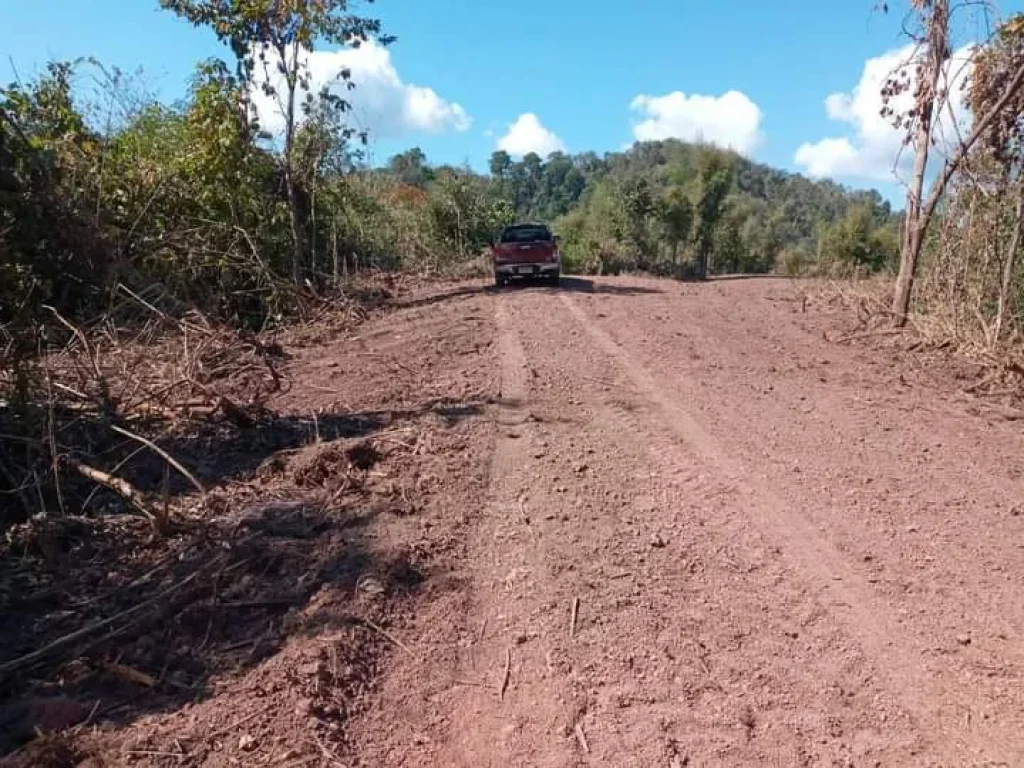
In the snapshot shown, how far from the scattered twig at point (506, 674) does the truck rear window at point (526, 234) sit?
56.0 ft

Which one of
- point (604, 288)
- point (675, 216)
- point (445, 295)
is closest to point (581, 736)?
point (445, 295)

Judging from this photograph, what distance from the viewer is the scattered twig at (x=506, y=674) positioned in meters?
3.24

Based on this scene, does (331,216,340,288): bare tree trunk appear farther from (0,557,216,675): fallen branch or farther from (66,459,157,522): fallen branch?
(0,557,216,675): fallen branch

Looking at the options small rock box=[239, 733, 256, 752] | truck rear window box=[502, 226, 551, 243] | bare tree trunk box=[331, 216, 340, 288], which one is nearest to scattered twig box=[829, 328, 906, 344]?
truck rear window box=[502, 226, 551, 243]

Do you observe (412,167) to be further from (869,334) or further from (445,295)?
(869,334)

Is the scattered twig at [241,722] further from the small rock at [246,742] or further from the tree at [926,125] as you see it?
the tree at [926,125]

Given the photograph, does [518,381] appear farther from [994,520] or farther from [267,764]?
[267,764]

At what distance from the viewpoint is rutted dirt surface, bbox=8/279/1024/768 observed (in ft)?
9.83

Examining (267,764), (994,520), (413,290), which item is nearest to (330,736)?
(267,764)

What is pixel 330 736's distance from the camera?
297 centimetres

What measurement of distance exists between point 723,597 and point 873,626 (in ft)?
2.26

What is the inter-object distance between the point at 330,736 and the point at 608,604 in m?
1.49

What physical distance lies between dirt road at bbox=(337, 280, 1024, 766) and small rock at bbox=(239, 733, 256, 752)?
1.24 ft

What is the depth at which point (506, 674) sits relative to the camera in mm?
3367
